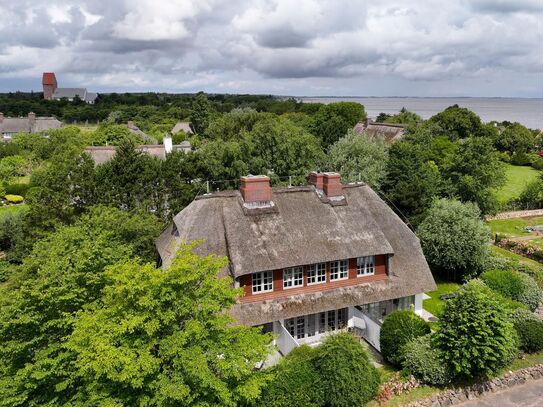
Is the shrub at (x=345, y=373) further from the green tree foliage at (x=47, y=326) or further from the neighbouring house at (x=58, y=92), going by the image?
the neighbouring house at (x=58, y=92)

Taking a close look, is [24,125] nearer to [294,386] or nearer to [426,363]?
[294,386]

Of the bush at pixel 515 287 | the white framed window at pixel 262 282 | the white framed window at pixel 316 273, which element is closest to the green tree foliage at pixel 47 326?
the white framed window at pixel 262 282

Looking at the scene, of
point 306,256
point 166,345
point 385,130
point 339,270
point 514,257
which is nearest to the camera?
point 166,345

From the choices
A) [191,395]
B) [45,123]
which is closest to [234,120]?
[191,395]

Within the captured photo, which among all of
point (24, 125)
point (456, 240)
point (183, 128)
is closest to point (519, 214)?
point (456, 240)

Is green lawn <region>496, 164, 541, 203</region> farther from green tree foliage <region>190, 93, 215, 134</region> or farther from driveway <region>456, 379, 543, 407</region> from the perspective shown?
green tree foliage <region>190, 93, 215, 134</region>

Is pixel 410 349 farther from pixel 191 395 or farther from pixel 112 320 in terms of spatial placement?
pixel 112 320
